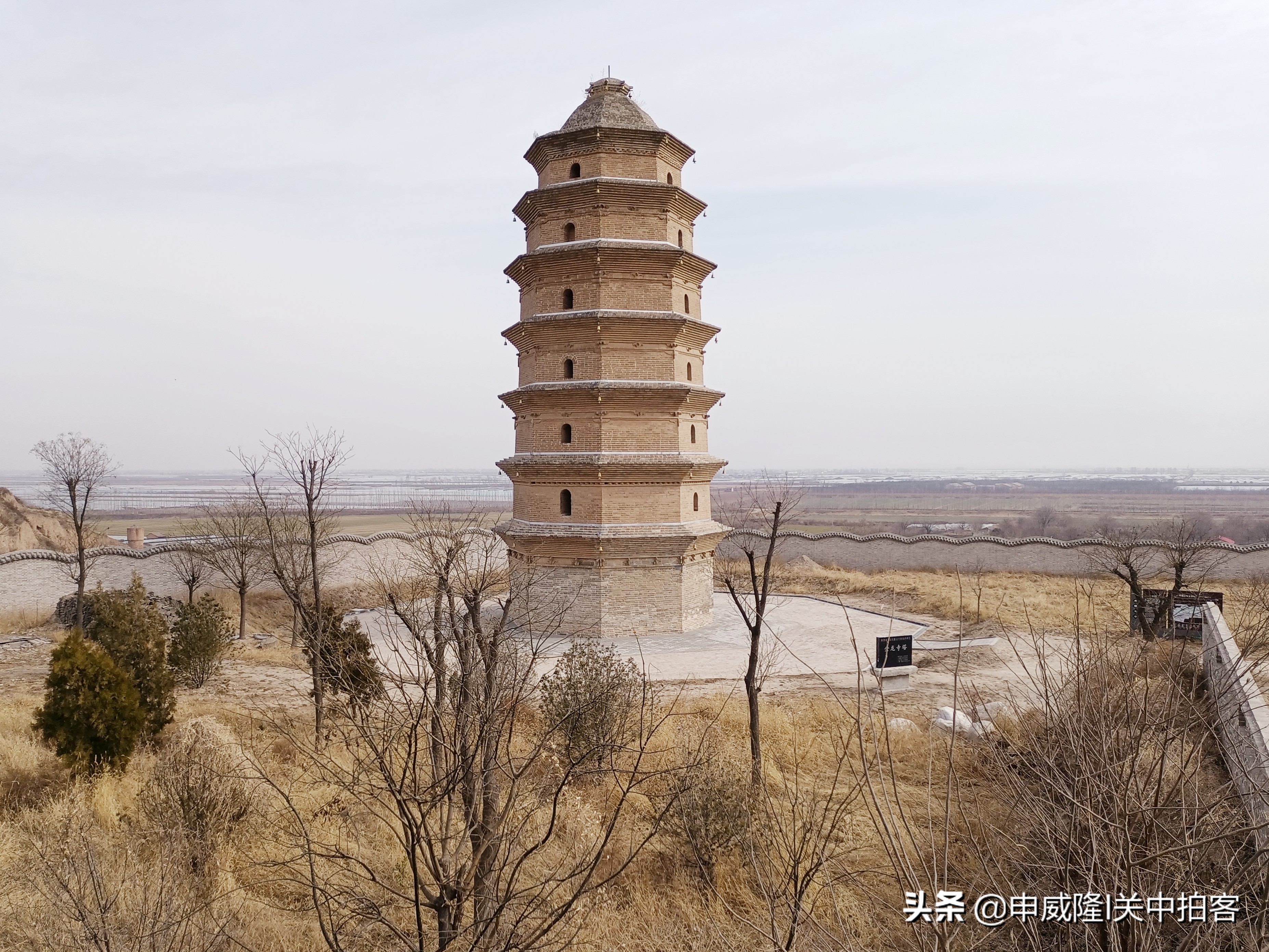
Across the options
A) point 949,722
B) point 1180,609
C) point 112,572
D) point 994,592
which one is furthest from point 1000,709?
point 112,572

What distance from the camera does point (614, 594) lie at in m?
17.2

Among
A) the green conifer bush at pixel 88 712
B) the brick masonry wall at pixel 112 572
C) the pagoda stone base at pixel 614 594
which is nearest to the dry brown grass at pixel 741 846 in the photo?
the green conifer bush at pixel 88 712

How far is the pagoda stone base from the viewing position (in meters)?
Result: 17.1

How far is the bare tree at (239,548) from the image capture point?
2136cm

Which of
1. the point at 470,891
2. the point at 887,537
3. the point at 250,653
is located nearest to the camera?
the point at 470,891

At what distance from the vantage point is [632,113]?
18422 millimetres

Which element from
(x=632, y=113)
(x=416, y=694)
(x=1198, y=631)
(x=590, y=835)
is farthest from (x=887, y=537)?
(x=590, y=835)

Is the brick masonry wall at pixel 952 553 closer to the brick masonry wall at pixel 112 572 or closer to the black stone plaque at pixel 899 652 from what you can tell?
the black stone plaque at pixel 899 652

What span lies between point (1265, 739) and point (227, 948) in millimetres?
8684

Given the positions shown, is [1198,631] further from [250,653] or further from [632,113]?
[250,653]

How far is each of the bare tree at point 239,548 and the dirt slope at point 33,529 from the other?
377 inches

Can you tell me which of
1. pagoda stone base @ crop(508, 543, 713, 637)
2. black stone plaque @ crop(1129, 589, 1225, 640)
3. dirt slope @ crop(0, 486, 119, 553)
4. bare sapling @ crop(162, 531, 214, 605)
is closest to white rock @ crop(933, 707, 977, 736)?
black stone plaque @ crop(1129, 589, 1225, 640)

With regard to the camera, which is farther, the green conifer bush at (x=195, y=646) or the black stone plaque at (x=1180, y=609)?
the black stone plaque at (x=1180, y=609)

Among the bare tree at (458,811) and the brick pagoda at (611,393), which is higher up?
the brick pagoda at (611,393)
